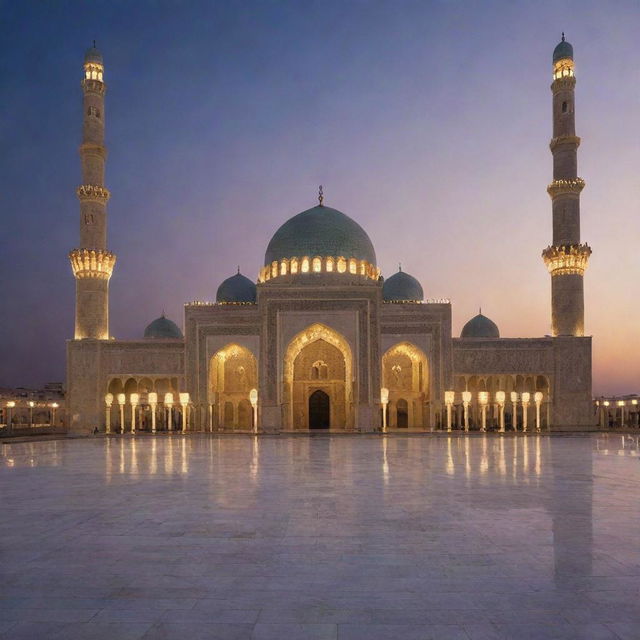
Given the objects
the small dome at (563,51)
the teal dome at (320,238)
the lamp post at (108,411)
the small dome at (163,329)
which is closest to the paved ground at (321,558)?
the lamp post at (108,411)

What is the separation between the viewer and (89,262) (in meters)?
26.0

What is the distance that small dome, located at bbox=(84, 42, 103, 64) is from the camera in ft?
89.1

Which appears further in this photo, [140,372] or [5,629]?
[140,372]

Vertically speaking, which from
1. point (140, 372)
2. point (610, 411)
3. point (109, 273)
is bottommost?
point (610, 411)

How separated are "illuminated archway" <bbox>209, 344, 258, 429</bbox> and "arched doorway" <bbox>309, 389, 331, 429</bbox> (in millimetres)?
2611

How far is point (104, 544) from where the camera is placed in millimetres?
4965

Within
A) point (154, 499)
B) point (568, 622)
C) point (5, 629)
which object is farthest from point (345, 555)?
point (154, 499)

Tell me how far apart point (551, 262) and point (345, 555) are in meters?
23.7

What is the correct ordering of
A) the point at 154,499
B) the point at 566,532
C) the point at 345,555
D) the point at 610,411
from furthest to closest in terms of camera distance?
the point at 610,411
the point at 154,499
the point at 566,532
the point at 345,555

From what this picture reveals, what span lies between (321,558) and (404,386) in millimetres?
24293

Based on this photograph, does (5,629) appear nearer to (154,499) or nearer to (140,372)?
(154,499)

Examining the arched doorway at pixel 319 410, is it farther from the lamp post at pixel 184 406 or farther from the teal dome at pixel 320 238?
the teal dome at pixel 320 238

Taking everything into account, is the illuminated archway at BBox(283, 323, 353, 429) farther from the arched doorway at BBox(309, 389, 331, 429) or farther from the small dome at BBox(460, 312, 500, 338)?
the small dome at BBox(460, 312, 500, 338)

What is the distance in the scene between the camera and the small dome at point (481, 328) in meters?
32.1
